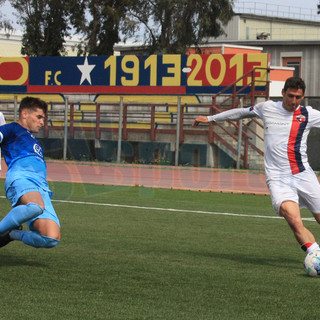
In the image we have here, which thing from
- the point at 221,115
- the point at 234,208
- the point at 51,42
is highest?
the point at 51,42

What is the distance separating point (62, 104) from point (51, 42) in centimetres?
1751

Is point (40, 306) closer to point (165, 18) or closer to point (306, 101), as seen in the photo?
point (306, 101)

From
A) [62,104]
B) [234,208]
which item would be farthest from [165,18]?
[234,208]

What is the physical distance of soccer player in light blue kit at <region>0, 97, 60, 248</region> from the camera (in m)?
6.91

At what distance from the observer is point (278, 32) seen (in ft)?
215

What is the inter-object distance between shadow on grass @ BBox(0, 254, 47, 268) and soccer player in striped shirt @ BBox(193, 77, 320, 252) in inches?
100

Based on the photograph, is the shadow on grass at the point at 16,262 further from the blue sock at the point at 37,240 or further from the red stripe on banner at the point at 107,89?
the red stripe on banner at the point at 107,89

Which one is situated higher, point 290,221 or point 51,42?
point 51,42

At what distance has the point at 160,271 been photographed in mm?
7234

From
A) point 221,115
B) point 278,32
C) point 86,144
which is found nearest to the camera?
point 221,115

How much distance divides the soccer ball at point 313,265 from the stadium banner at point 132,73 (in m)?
21.7

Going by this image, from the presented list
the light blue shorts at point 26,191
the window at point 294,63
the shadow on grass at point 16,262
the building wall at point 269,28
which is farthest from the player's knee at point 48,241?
the building wall at point 269,28

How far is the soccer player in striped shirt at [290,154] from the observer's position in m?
7.64

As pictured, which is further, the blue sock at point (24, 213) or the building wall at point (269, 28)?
the building wall at point (269, 28)
